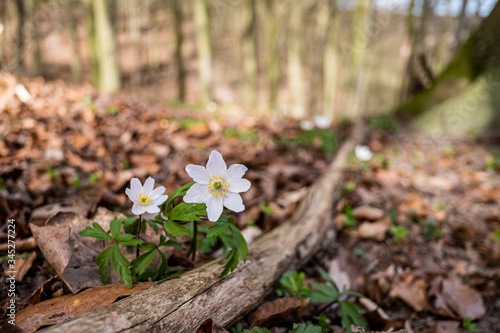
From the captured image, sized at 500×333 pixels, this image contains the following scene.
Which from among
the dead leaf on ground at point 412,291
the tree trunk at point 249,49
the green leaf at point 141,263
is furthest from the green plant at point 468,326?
the tree trunk at point 249,49

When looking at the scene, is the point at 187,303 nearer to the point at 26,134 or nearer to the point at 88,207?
the point at 88,207

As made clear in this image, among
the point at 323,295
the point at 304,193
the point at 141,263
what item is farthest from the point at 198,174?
the point at 304,193

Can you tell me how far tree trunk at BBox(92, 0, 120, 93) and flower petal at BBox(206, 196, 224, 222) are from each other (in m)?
8.02

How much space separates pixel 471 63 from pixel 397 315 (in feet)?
16.3

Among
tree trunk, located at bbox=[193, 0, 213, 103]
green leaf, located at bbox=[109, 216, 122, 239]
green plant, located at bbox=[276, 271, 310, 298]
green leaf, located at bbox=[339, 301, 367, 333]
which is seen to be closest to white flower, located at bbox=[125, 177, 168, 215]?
green leaf, located at bbox=[109, 216, 122, 239]

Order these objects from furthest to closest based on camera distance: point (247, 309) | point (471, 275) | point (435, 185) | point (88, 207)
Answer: point (435, 185)
point (471, 275)
point (88, 207)
point (247, 309)

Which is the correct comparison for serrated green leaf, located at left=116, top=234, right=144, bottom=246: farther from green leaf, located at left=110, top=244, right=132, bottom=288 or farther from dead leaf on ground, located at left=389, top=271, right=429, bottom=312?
dead leaf on ground, located at left=389, top=271, right=429, bottom=312

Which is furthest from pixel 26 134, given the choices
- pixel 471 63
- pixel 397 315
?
pixel 471 63

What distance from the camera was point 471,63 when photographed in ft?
16.6

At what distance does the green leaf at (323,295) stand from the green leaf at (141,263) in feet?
2.77

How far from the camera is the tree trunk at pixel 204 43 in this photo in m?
9.76

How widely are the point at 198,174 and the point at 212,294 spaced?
535 mm

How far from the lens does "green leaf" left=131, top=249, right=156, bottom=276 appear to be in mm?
1271

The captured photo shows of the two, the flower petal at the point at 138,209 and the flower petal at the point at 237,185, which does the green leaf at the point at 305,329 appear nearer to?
the flower petal at the point at 237,185
